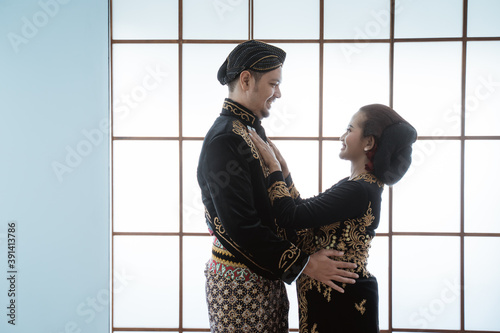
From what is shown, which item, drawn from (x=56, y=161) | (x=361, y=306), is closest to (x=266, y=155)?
(x=361, y=306)

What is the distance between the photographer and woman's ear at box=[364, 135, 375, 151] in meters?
1.28

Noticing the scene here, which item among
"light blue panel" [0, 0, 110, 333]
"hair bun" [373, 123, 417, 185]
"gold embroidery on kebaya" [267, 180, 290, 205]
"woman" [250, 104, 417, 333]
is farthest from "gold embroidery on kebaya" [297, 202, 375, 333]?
"light blue panel" [0, 0, 110, 333]

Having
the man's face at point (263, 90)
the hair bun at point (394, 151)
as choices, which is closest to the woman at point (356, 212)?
the hair bun at point (394, 151)

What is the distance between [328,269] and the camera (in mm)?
1214

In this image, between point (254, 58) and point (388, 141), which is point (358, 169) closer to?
point (388, 141)

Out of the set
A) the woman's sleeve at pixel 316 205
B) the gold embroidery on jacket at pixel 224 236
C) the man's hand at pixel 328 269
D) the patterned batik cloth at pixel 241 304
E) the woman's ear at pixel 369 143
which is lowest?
the patterned batik cloth at pixel 241 304

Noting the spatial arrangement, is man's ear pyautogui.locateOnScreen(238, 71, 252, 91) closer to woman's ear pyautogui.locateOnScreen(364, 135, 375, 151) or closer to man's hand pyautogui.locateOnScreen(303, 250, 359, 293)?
woman's ear pyautogui.locateOnScreen(364, 135, 375, 151)

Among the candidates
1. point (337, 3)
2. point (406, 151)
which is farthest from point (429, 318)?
point (337, 3)

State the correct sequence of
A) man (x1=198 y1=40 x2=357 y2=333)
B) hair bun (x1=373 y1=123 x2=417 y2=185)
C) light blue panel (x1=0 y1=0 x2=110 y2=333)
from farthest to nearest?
light blue panel (x1=0 y1=0 x2=110 y2=333), hair bun (x1=373 y1=123 x2=417 y2=185), man (x1=198 y1=40 x2=357 y2=333)

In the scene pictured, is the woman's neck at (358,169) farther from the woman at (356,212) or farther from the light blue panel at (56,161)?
the light blue panel at (56,161)

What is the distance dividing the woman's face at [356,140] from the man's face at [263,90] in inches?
12.8

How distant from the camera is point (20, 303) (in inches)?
83.5

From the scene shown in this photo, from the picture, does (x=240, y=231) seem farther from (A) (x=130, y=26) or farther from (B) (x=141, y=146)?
(A) (x=130, y=26)

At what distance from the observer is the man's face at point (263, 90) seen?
125 centimetres
